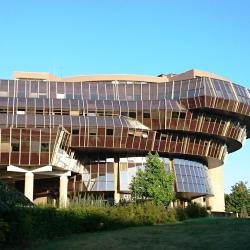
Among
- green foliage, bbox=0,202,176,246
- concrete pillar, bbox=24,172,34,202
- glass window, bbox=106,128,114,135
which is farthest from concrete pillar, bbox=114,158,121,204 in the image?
green foliage, bbox=0,202,176,246

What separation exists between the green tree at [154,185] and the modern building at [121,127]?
10.8 meters

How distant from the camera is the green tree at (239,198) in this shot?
288 ft

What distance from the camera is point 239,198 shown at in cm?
8894

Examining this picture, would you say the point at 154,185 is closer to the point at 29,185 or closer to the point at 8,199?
the point at 29,185

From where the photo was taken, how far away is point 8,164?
6181cm

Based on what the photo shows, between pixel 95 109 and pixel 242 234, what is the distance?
52.7m

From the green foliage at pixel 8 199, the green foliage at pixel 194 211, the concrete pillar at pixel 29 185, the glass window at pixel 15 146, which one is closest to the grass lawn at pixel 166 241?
the green foliage at pixel 8 199

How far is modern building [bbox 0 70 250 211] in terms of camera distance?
228 ft

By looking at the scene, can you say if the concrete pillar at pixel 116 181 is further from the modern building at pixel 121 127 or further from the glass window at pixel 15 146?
the glass window at pixel 15 146

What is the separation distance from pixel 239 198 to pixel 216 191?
164 inches

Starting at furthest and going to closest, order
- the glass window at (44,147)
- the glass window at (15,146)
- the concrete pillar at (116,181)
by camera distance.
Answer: the concrete pillar at (116,181)
the glass window at (44,147)
the glass window at (15,146)

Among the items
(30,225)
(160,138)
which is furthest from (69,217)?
(160,138)

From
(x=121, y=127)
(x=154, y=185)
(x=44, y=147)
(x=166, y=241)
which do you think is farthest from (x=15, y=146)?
(x=166, y=241)

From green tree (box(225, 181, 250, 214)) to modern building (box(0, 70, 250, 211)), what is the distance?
8.10 metres
